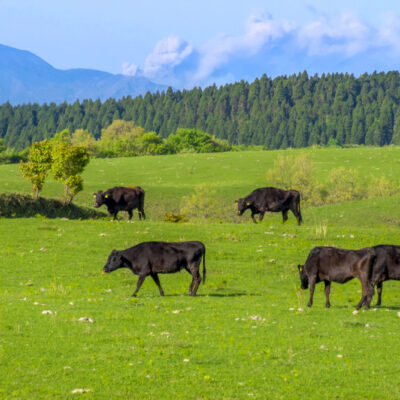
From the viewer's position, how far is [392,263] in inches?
731

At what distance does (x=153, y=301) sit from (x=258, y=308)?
318 cm

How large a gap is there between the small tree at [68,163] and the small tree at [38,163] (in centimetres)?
86

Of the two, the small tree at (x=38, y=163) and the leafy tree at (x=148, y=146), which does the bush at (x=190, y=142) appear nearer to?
the leafy tree at (x=148, y=146)

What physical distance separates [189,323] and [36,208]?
1270 inches

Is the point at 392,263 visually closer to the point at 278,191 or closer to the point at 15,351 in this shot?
the point at 15,351

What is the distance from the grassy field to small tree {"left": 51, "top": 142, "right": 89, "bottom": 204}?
12.3 metres

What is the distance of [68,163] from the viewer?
1843 inches

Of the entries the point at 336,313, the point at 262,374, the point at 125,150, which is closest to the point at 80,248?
the point at 336,313

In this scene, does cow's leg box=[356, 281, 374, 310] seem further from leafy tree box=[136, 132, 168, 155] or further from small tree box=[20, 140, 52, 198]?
leafy tree box=[136, 132, 168, 155]

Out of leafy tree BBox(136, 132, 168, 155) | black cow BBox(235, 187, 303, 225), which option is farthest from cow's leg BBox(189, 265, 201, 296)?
leafy tree BBox(136, 132, 168, 155)

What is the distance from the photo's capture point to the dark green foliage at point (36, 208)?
4298cm

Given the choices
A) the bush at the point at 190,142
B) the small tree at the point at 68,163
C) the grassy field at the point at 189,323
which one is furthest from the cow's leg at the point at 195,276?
the bush at the point at 190,142

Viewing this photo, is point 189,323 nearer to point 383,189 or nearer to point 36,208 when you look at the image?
point 36,208

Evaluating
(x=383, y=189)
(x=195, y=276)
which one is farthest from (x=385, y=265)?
(x=383, y=189)
